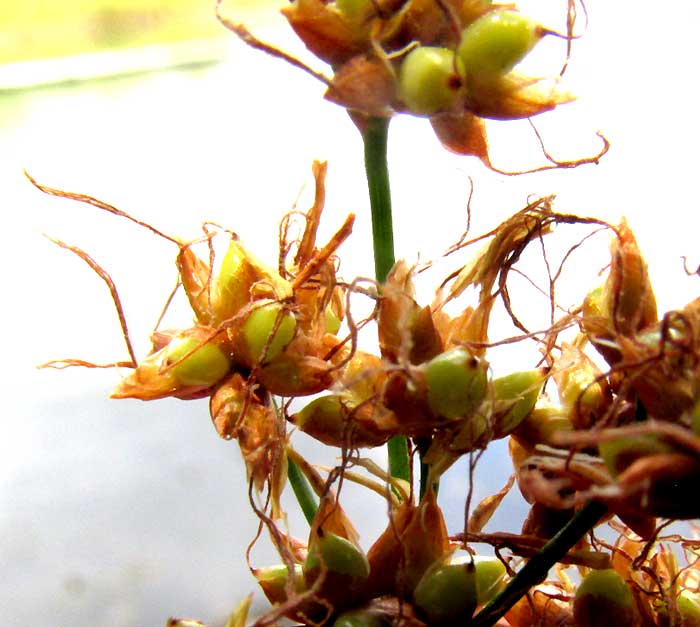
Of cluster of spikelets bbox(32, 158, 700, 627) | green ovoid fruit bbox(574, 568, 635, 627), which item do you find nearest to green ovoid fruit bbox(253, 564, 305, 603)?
cluster of spikelets bbox(32, 158, 700, 627)

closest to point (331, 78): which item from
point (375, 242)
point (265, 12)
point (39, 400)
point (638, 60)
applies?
point (375, 242)

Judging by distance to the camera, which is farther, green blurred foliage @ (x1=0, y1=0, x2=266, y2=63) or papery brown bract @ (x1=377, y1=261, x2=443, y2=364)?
green blurred foliage @ (x1=0, y1=0, x2=266, y2=63)

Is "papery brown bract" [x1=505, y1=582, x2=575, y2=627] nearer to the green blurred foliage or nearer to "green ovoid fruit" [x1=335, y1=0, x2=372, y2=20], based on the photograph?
"green ovoid fruit" [x1=335, y1=0, x2=372, y2=20]

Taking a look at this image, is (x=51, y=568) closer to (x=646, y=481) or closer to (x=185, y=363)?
(x=185, y=363)

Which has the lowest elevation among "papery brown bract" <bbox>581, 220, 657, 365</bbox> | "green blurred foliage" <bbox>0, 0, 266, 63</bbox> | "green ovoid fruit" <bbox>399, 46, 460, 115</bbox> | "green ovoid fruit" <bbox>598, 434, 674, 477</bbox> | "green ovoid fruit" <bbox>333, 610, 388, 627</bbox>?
"green ovoid fruit" <bbox>333, 610, 388, 627</bbox>

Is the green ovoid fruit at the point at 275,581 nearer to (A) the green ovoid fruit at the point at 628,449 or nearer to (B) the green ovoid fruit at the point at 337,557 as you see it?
(B) the green ovoid fruit at the point at 337,557

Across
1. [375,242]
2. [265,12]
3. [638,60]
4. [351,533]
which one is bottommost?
[351,533]
